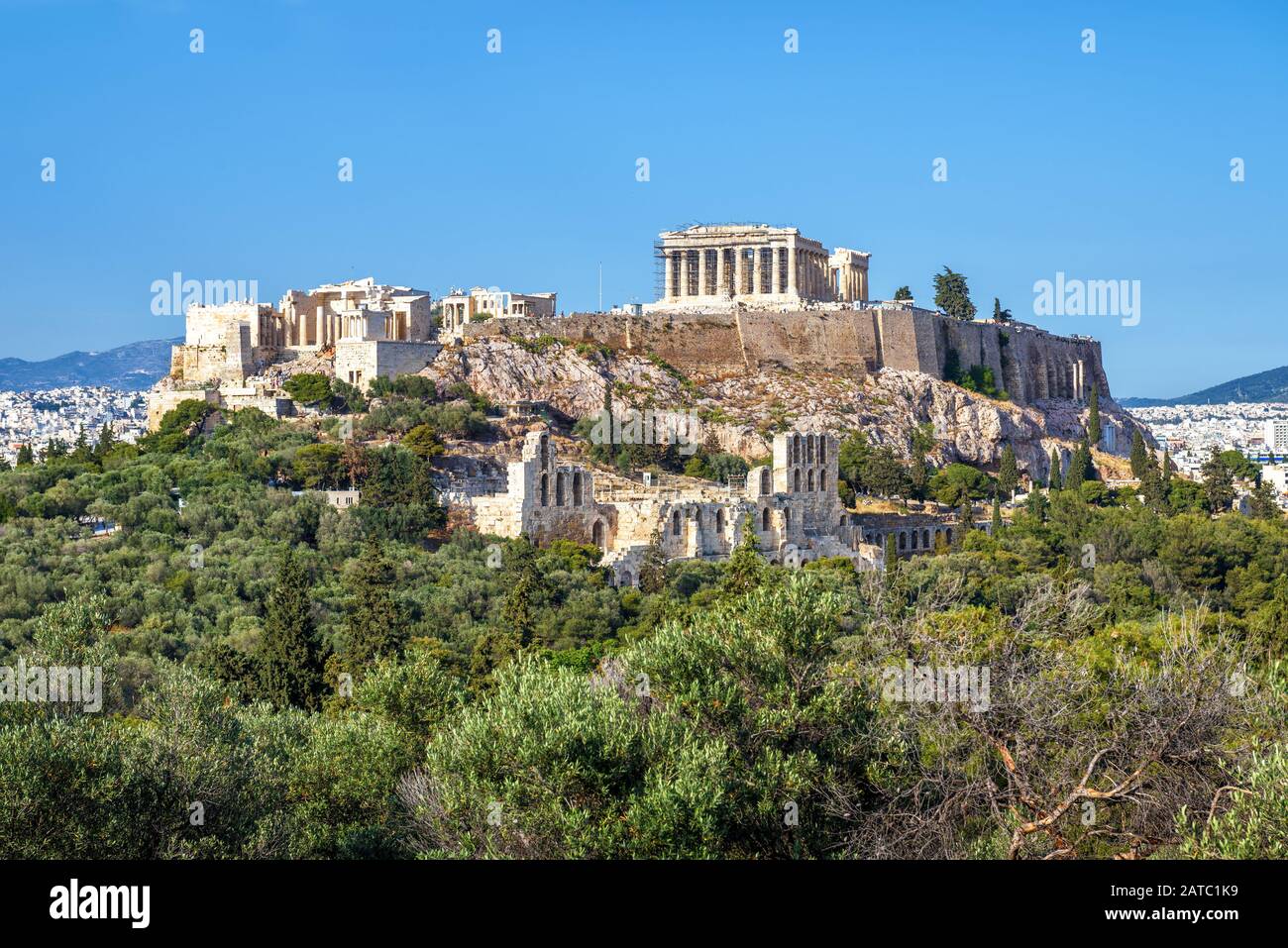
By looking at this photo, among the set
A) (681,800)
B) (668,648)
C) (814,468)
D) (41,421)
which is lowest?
(681,800)

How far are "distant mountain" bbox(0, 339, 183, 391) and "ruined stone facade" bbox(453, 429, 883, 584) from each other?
10812cm

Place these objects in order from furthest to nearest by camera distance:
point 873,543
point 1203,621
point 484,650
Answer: point 873,543 → point 484,650 → point 1203,621

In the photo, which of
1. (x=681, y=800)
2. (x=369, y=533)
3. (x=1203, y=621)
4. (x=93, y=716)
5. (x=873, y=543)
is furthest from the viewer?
(x=873, y=543)

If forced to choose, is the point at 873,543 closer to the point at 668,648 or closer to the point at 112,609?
the point at 112,609

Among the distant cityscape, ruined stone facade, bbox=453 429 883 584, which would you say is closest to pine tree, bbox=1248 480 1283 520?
ruined stone facade, bbox=453 429 883 584

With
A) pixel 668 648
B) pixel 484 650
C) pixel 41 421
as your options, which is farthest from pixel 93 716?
pixel 41 421

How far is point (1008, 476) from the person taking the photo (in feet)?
197

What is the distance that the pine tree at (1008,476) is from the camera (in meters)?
59.8

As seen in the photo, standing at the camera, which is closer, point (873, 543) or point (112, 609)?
point (112, 609)

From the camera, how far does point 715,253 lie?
75375 millimetres

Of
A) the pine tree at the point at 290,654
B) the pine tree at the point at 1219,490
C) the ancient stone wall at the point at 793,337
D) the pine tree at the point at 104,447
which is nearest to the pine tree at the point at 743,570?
the pine tree at the point at 290,654

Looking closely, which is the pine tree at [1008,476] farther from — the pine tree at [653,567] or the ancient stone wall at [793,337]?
the pine tree at [653,567]

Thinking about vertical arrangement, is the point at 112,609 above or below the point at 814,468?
below

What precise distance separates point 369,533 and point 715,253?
120ft
